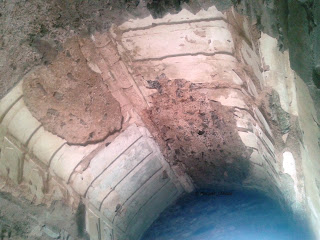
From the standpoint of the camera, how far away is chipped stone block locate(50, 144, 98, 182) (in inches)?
69.1

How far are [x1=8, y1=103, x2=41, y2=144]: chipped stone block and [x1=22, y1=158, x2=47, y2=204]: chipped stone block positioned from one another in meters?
0.12

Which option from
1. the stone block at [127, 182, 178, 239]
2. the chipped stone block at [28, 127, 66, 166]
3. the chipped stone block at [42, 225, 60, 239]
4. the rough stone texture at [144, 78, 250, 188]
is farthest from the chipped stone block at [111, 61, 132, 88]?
the stone block at [127, 182, 178, 239]

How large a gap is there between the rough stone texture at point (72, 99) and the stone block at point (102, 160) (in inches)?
4.3

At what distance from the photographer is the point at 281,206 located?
8.10ft

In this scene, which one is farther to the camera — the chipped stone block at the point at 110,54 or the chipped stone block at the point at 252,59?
the chipped stone block at the point at 110,54

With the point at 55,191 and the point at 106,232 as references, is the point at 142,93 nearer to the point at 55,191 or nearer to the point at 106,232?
the point at 55,191

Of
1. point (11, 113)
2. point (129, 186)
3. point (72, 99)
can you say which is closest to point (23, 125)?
point (11, 113)

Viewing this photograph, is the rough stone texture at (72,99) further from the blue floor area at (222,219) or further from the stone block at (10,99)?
the blue floor area at (222,219)

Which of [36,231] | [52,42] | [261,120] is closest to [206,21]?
[261,120]

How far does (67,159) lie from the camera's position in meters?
1.81

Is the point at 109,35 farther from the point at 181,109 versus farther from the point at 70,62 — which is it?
the point at 181,109

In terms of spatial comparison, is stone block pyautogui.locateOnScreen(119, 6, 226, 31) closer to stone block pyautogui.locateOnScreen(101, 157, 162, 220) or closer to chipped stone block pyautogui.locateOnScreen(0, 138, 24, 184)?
chipped stone block pyautogui.locateOnScreen(0, 138, 24, 184)

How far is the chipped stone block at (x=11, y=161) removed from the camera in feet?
4.74

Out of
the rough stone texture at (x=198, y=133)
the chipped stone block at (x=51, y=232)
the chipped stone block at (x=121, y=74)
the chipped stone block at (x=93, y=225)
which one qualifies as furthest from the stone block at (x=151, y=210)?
the chipped stone block at (x=121, y=74)
